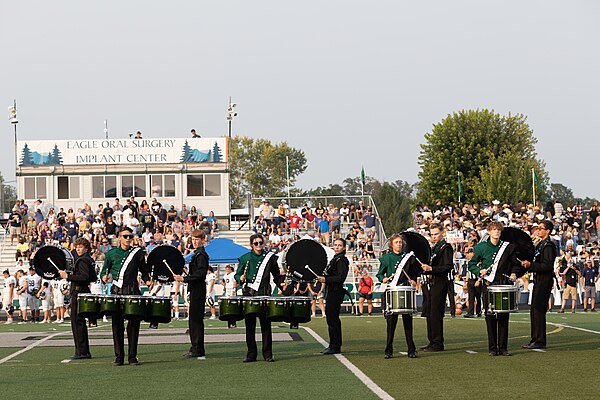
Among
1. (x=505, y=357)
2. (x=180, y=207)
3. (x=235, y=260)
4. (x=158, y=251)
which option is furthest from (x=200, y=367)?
(x=180, y=207)

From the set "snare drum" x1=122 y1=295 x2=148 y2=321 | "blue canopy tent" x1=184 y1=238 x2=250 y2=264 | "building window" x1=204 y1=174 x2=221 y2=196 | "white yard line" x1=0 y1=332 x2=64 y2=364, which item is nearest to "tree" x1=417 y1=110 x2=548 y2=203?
"building window" x1=204 y1=174 x2=221 y2=196

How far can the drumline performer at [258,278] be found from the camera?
1614cm

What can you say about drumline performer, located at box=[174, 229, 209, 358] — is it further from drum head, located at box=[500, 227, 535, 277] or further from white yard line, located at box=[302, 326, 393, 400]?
drum head, located at box=[500, 227, 535, 277]

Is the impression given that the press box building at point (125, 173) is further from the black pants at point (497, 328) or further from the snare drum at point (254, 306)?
the black pants at point (497, 328)

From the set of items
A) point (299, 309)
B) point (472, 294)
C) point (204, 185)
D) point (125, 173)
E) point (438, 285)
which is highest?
point (125, 173)

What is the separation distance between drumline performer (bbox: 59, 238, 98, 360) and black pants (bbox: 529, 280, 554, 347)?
6.88m

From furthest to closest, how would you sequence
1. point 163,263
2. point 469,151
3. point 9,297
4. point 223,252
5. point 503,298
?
point 469,151 → point 223,252 → point 9,297 → point 163,263 → point 503,298

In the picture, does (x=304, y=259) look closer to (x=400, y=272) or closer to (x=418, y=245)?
(x=400, y=272)

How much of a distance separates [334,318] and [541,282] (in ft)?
10.8

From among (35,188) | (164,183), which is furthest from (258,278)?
(35,188)

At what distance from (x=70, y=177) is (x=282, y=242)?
15014 millimetres

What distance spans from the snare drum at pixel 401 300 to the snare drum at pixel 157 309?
3272 mm

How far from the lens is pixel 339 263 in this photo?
17172 mm

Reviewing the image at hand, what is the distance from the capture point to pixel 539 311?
17.1 metres
